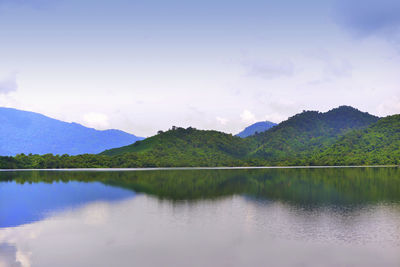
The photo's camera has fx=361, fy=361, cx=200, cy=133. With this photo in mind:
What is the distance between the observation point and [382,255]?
26.2 metres

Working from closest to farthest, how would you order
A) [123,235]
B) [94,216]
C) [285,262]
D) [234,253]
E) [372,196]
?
[285,262], [234,253], [123,235], [94,216], [372,196]

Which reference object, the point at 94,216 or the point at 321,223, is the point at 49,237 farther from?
the point at 321,223

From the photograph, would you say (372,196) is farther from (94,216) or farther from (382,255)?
(94,216)

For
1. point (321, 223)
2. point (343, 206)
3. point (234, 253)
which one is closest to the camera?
point (234, 253)

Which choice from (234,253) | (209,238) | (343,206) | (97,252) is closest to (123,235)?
(97,252)

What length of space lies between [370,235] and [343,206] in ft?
58.9

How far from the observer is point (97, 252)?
91.6 feet

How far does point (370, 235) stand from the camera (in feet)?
105

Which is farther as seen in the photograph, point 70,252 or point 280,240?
point 280,240

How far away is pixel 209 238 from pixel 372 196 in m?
40.2

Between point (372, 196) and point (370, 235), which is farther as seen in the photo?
point (372, 196)

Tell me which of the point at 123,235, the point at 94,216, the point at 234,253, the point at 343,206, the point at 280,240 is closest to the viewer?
the point at 234,253

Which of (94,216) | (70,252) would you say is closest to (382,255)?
(70,252)

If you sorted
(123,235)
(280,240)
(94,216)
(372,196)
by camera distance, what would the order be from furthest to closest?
1. (372,196)
2. (94,216)
3. (123,235)
4. (280,240)
